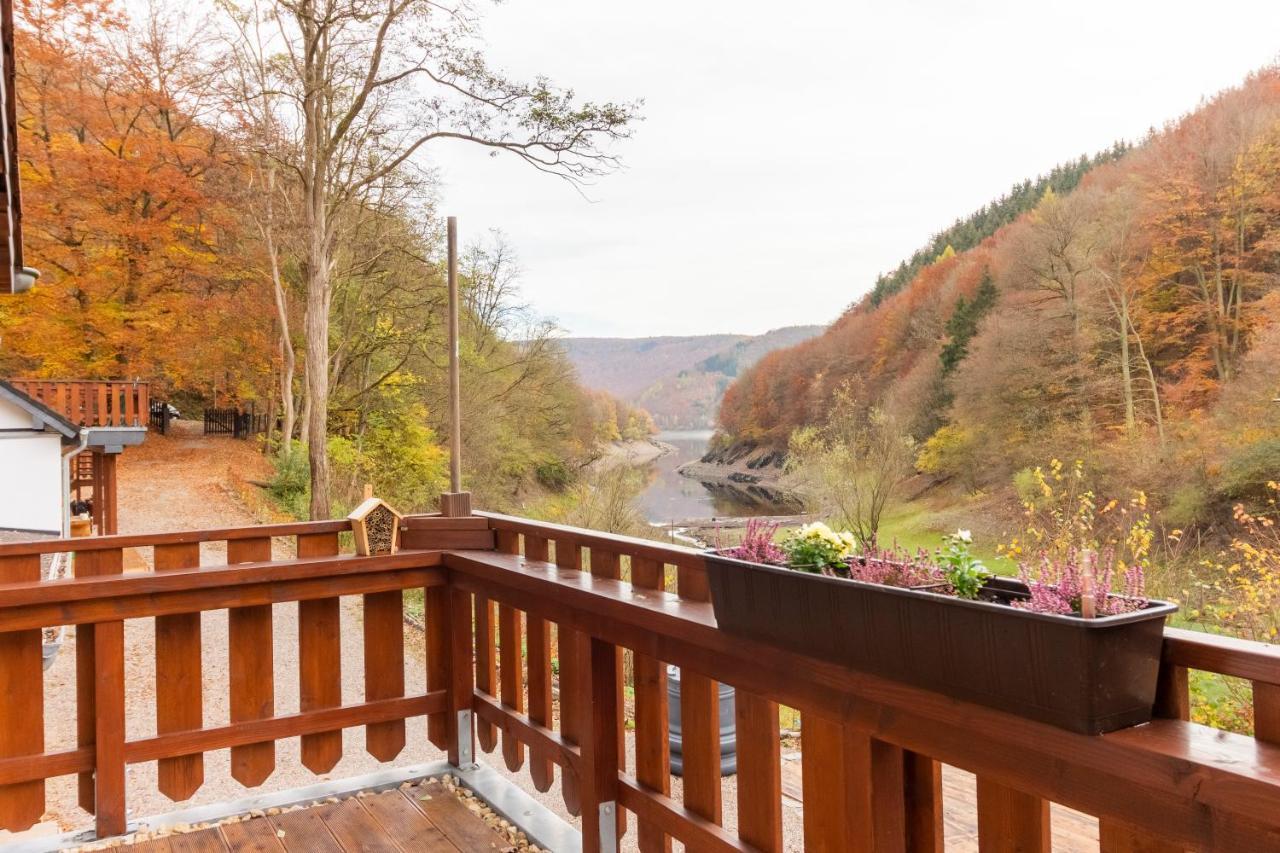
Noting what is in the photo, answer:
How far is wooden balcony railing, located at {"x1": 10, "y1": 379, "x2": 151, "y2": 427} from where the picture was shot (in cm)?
924

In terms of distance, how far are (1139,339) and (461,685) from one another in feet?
52.4

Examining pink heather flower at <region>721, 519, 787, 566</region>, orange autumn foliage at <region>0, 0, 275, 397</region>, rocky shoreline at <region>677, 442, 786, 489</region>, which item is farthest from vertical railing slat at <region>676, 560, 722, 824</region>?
rocky shoreline at <region>677, 442, 786, 489</region>

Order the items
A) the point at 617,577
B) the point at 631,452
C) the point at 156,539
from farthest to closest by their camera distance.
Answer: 1. the point at 631,452
2. the point at 156,539
3. the point at 617,577

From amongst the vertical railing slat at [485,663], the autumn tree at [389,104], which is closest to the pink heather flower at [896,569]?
the vertical railing slat at [485,663]

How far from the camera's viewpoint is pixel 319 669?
223 cm

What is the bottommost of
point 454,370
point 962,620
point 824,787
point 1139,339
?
point 824,787

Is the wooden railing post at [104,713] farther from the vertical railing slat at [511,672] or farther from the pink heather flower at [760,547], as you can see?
the pink heather flower at [760,547]

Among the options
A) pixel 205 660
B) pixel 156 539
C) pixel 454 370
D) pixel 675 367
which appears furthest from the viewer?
pixel 675 367

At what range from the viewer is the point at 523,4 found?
10.8 m

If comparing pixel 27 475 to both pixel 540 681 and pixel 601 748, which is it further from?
pixel 601 748

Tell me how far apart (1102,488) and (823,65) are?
15168 mm

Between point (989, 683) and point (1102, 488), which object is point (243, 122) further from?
point (1102, 488)

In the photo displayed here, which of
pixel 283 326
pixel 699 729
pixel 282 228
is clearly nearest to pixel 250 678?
pixel 699 729

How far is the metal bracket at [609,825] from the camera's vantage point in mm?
1710
